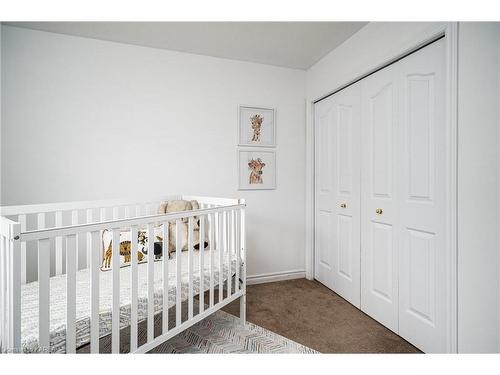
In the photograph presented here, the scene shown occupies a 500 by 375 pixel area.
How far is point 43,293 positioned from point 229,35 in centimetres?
214

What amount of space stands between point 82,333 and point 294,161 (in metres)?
2.28

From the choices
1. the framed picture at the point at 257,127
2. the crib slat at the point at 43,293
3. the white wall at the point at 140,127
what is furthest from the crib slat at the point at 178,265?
the framed picture at the point at 257,127

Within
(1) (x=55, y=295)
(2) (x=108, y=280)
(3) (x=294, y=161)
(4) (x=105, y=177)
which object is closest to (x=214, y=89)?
(3) (x=294, y=161)

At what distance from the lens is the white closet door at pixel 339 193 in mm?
2232

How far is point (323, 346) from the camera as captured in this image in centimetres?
168

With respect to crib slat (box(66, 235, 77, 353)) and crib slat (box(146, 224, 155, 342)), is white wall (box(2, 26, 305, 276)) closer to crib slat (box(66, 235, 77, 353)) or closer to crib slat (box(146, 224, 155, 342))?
crib slat (box(146, 224, 155, 342))

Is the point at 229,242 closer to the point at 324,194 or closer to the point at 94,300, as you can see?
the point at 94,300

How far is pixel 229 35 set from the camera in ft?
7.28

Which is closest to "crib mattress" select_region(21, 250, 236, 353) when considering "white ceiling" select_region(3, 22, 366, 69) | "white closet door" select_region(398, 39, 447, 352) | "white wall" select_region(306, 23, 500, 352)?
"white closet door" select_region(398, 39, 447, 352)

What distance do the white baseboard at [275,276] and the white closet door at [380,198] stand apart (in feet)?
2.77

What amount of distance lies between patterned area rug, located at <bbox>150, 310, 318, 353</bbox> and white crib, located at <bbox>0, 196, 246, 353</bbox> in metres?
0.15

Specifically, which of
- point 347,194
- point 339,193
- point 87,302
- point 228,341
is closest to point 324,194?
point 339,193

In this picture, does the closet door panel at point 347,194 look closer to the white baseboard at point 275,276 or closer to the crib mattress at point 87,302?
the white baseboard at point 275,276

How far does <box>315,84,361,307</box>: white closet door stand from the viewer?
223 cm
